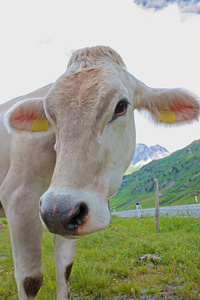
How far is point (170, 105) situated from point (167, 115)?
131mm

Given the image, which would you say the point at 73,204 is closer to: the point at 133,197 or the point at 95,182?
the point at 95,182

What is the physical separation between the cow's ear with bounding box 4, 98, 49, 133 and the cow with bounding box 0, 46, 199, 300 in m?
0.01

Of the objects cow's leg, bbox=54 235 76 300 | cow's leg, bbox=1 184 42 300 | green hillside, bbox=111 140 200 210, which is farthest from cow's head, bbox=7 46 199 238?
green hillside, bbox=111 140 200 210

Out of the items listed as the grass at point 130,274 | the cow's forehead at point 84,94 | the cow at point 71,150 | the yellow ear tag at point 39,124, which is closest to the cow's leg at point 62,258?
the cow at point 71,150

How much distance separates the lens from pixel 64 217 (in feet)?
5.03

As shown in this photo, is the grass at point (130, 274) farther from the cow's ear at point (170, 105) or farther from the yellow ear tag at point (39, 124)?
the yellow ear tag at point (39, 124)

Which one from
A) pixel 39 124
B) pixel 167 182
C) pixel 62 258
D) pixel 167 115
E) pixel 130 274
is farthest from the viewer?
pixel 167 182

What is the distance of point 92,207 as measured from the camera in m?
1.69

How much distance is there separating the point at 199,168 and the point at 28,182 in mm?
149956

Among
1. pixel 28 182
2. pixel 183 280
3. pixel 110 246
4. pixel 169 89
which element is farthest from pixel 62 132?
pixel 110 246

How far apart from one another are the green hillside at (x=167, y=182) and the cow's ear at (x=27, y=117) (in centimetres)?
10961

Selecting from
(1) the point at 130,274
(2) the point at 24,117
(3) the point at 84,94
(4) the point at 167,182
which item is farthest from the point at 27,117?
(4) the point at 167,182

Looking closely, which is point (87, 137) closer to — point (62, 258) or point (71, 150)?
point (71, 150)

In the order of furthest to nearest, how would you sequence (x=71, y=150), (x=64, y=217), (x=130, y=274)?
(x=130, y=274) < (x=71, y=150) < (x=64, y=217)
